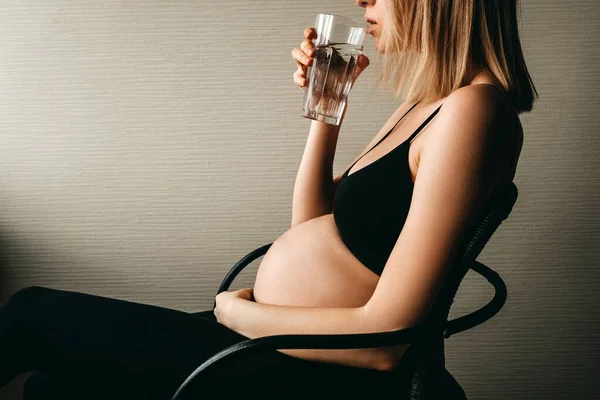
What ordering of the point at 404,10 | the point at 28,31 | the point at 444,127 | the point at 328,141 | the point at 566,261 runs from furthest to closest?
the point at 566,261, the point at 28,31, the point at 328,141, the point at 404,10, the point at 444,127

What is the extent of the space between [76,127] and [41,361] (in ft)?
3.08

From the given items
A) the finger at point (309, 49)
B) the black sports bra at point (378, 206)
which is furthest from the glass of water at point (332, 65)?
the black sports bra at point (378, 206)

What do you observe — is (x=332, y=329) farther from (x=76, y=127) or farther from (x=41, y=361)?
(x=76, y=127)

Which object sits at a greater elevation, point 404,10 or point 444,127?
point 404,10

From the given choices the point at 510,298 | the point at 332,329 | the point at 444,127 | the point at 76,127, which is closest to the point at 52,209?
the point at 76,127

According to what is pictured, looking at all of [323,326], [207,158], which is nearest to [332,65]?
[323,326]

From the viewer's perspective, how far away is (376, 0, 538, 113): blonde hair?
878 millimetres

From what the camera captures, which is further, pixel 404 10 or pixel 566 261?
pixel 566 261

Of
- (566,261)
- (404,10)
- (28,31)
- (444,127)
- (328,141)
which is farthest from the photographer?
(566,261)

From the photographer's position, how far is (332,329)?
81cm

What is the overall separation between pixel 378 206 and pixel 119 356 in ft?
1.42

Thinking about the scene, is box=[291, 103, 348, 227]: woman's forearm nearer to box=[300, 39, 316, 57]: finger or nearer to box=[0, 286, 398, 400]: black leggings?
box=[300, 39, 316, 57]: finger

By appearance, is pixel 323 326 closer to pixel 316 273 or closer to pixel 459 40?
pixel 316 273

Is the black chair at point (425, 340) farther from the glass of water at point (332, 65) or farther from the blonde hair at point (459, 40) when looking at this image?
the glass of water at point (332, 65)
